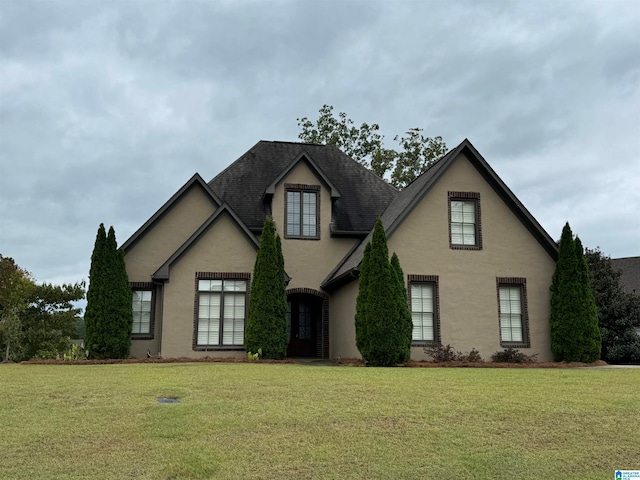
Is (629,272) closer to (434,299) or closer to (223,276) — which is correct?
(434,299)

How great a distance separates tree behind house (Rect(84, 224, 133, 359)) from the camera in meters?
19.5

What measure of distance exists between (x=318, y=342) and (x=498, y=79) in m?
11.4

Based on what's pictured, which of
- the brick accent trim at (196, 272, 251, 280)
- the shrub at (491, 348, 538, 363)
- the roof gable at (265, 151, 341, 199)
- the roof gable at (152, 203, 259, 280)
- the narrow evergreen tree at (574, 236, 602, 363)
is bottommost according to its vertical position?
the shrub at (491, 348, 538, 363)

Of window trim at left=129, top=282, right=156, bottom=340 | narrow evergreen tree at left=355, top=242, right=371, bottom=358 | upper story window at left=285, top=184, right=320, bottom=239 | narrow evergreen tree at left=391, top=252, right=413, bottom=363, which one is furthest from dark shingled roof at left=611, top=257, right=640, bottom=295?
window trim at left=129, top=282, right=156, bottom=340

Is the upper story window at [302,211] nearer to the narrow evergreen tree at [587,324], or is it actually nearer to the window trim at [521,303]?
the window trim at [521,303]

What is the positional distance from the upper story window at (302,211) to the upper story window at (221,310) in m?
3.34

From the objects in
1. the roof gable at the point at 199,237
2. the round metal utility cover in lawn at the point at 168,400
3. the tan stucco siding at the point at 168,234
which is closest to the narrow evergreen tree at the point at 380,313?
the roof gable at the point at 199,237

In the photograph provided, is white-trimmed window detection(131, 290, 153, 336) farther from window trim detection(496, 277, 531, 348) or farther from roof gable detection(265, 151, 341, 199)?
window trim detection(496, 277, 531, 348)

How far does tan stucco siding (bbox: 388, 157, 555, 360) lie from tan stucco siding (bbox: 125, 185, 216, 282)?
7.50 metres

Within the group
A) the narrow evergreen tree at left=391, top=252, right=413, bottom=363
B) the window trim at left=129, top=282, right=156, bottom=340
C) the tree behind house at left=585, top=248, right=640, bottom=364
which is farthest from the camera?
the tree behind house at left=585, top=248, right=640, bottom=364

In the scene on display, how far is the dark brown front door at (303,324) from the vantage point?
76.0 ft

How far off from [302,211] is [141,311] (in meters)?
6.89

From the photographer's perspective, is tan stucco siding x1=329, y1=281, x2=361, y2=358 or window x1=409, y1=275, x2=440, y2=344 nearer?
window x1=409, y1=275, x2=440, y2=344

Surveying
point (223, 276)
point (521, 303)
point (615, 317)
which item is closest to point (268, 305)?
point (223, 276)
